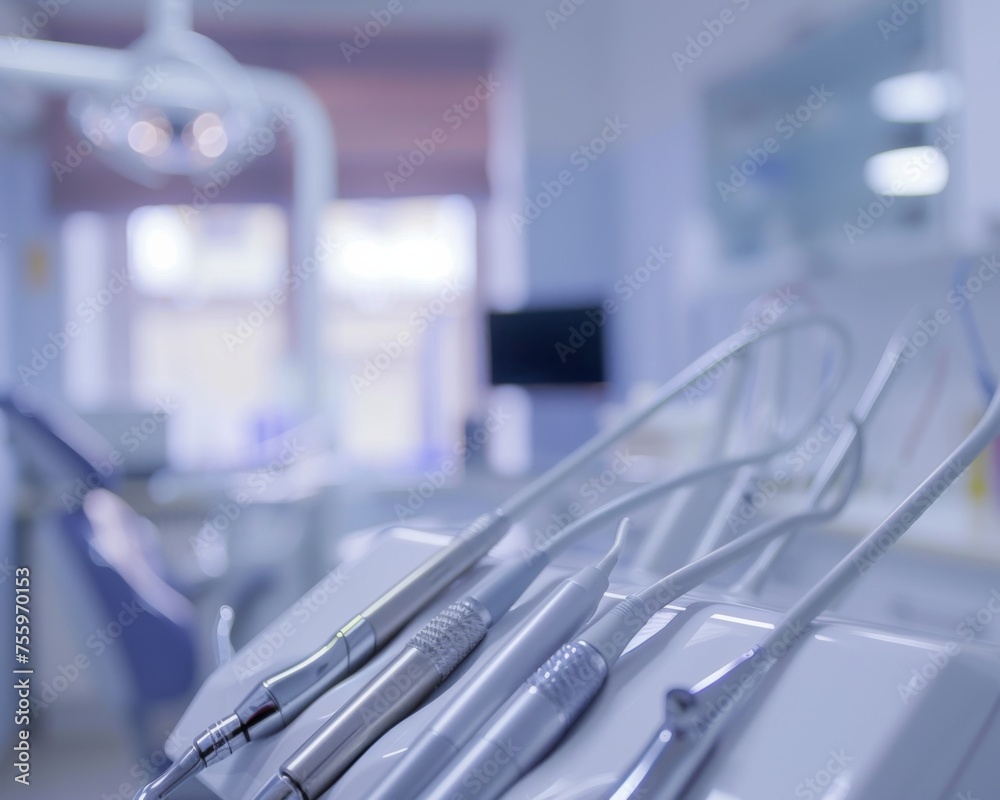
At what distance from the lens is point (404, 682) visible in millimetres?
300

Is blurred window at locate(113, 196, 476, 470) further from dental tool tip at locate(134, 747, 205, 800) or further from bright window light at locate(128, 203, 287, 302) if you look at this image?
dental tool tip at locate(134, 747, 205, 800)

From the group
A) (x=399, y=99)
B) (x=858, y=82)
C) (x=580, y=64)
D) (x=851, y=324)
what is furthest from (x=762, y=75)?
(x=399, y=99)

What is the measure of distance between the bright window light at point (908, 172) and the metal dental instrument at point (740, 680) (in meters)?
1.24

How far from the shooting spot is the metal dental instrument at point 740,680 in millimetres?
231

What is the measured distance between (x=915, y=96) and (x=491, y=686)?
1.49m

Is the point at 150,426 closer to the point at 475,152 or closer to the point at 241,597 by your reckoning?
the point at 241,597

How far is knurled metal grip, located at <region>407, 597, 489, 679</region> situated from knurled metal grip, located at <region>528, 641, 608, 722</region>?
0.04m

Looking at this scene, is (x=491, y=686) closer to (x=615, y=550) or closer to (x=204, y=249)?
(x=615, y=550)

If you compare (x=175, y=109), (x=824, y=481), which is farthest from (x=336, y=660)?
(x=175, y=109)

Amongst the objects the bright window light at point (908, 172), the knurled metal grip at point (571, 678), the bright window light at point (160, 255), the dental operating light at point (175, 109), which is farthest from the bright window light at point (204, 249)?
the knurled metal grip at point (571, 678)

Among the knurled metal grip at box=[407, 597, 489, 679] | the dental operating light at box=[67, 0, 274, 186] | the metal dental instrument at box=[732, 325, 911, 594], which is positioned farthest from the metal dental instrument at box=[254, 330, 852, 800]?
the dental operating light at box=[67, 0, 274, 186]

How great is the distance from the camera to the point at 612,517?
0.38 m

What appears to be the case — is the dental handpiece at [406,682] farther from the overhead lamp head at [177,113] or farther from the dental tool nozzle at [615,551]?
the overhead lamp head at [177,113]

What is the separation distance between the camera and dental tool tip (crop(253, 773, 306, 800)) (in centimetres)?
28
